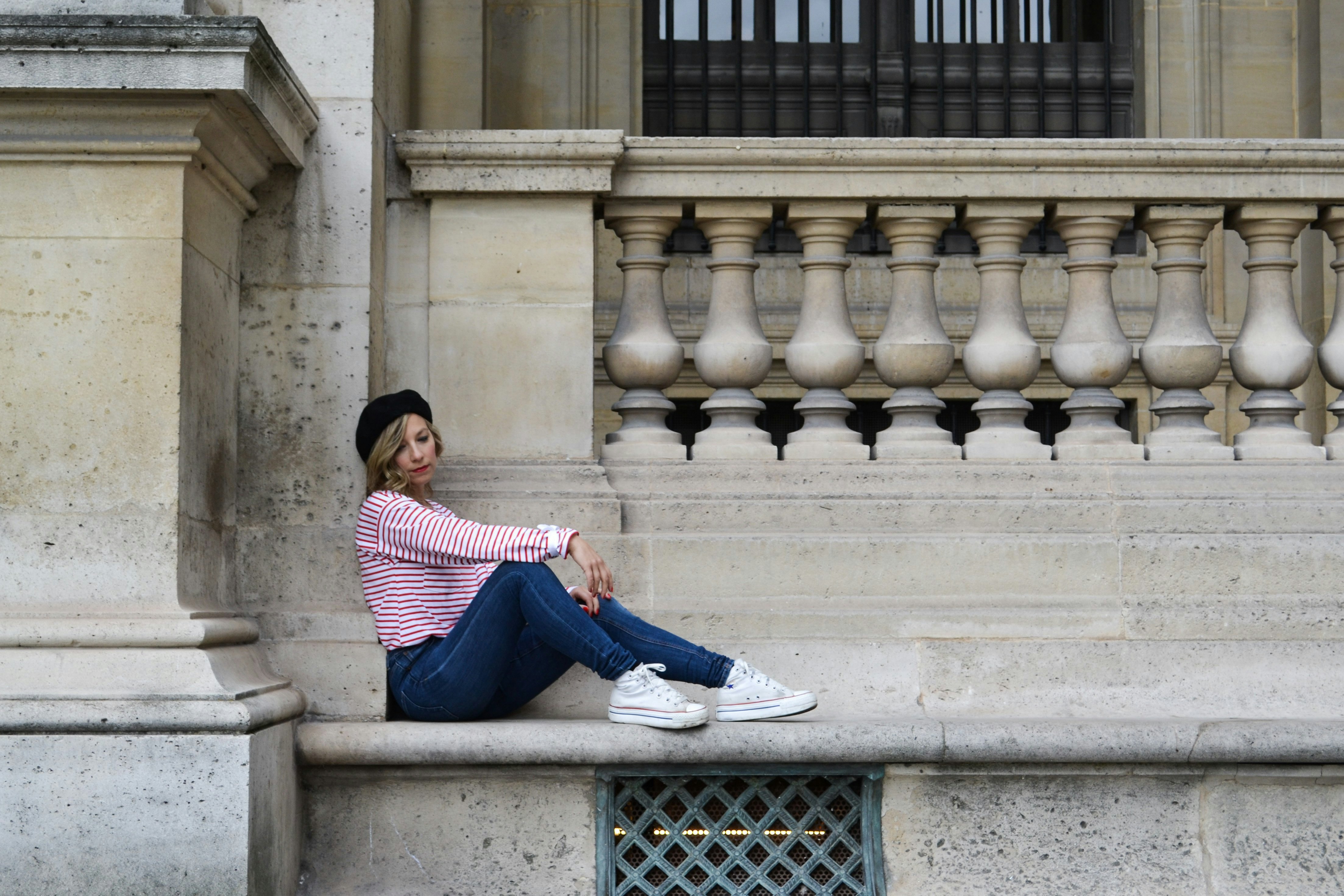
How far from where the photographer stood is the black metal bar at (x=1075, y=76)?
7883 mm

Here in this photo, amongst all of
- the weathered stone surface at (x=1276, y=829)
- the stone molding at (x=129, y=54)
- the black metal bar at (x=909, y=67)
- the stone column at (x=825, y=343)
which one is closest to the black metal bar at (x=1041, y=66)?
the black metal bar at (x=909, y=67)

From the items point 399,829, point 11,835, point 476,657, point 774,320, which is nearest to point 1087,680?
point 476,657

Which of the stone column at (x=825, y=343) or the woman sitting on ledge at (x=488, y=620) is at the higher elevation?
the stone column at (x=825, y=343)

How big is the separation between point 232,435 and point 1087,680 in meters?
2.56

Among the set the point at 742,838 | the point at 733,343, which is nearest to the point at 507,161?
the point at 733,343

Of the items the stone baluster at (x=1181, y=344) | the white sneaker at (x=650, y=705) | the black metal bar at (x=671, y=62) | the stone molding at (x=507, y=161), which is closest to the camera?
the white sneaker at (x=650, y=705)

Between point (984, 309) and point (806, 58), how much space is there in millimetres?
3716

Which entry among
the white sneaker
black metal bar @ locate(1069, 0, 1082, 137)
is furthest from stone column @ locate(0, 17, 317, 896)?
black metal bar @ locate(1069, 0, 1082, 137)

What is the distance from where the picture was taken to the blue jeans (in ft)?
12.6

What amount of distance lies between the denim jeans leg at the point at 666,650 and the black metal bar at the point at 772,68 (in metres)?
4.13

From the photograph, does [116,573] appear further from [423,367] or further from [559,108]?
[559,108]

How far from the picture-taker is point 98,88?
350 centimetres

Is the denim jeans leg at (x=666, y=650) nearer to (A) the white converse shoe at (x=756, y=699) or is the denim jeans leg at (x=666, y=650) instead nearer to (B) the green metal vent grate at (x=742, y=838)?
(A) the white converse shoe at (x=756, y=699)

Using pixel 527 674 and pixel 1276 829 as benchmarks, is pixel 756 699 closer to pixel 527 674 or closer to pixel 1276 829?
pixel 527 674
